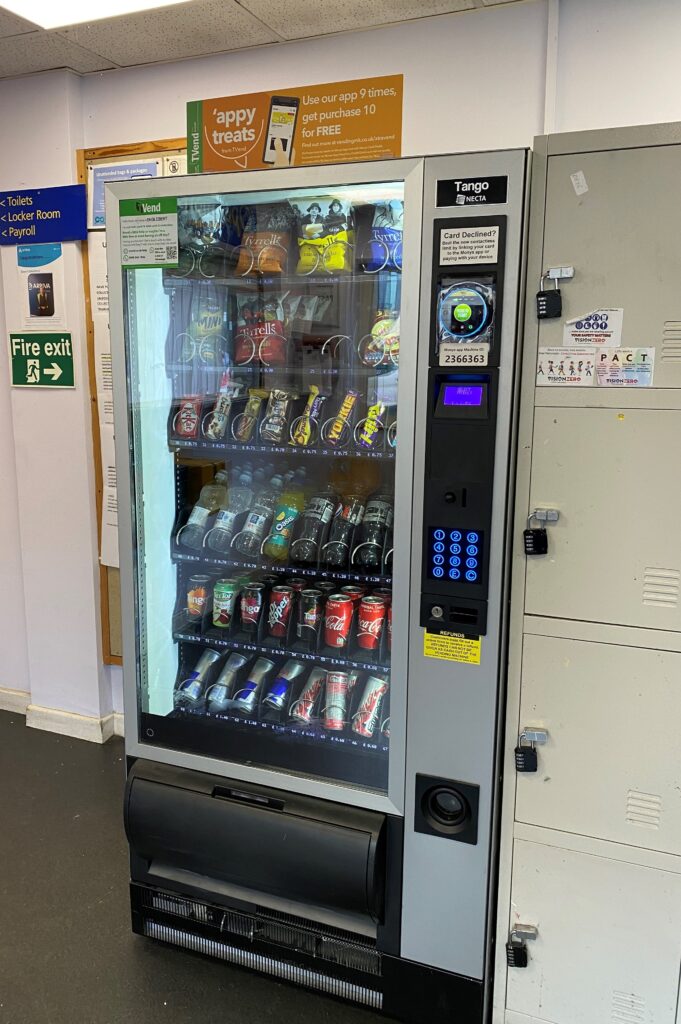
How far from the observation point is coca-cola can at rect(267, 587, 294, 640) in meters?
2.12

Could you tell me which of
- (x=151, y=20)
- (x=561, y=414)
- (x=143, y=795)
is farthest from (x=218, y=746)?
(x=151, y=20)

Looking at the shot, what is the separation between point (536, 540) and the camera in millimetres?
1697

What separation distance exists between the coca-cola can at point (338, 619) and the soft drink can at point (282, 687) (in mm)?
190

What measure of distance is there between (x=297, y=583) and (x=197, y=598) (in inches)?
12.9

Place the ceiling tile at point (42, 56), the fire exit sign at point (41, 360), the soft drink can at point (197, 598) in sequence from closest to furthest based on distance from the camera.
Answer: the soft drink can at point (197, 598) < the ceiling tile at point (42, 56) < the fire exit sign at point (41, 360)

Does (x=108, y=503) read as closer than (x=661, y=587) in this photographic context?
No

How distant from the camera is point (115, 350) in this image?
6.43 feet

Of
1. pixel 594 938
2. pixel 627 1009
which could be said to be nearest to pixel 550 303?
pixel 594 938

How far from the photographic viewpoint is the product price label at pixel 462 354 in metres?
1.63

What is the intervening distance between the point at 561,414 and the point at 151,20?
2054 mm

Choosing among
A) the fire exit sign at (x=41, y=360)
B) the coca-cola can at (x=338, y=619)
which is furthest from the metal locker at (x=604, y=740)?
the fire exit sign at (x=41, y=360)

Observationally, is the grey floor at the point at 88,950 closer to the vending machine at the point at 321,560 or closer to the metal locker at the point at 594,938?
the vending machine at the point at 321,560

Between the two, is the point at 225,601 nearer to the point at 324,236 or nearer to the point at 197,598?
the point at 197,598

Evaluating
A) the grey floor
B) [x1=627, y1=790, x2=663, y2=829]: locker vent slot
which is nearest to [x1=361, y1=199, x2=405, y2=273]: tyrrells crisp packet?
[x1=627, y1=790, x2=663, y2=829]: locker vent slot
